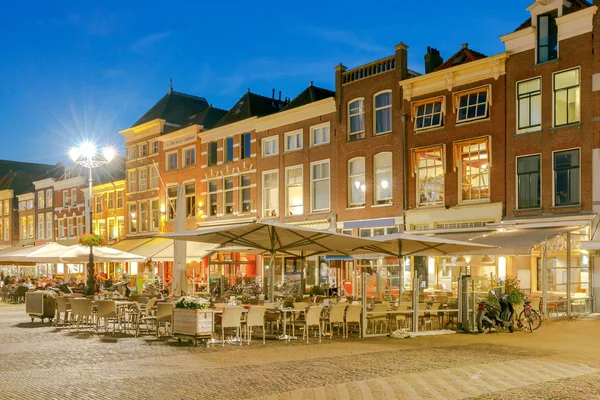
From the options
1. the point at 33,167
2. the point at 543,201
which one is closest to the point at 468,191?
the point at 543,201

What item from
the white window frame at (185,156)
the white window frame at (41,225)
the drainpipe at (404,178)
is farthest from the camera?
the white window frame at (41,225)

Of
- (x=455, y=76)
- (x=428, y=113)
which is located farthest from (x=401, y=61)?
(x=455, y=76)

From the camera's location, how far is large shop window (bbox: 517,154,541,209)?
24656 millimetres

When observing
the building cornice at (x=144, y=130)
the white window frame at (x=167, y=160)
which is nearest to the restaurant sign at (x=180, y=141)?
the white window frame at (x=167, y=160)

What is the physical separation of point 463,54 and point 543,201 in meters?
7.30

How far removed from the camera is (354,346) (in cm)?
1491

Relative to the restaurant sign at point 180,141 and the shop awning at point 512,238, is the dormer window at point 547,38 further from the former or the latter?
the restaurant sign at point 180,141

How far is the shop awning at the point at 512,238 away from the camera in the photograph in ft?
68.6

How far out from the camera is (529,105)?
82.3 ft

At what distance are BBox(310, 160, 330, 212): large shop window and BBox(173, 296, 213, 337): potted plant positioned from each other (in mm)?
18312

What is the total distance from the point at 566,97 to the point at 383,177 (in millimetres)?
8677

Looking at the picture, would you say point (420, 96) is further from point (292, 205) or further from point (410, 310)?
point (410, 310)

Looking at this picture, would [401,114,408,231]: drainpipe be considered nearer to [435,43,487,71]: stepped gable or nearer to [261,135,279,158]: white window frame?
[435,43,487,71]: stepped gable

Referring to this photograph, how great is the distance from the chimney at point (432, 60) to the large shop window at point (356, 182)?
4764mm
